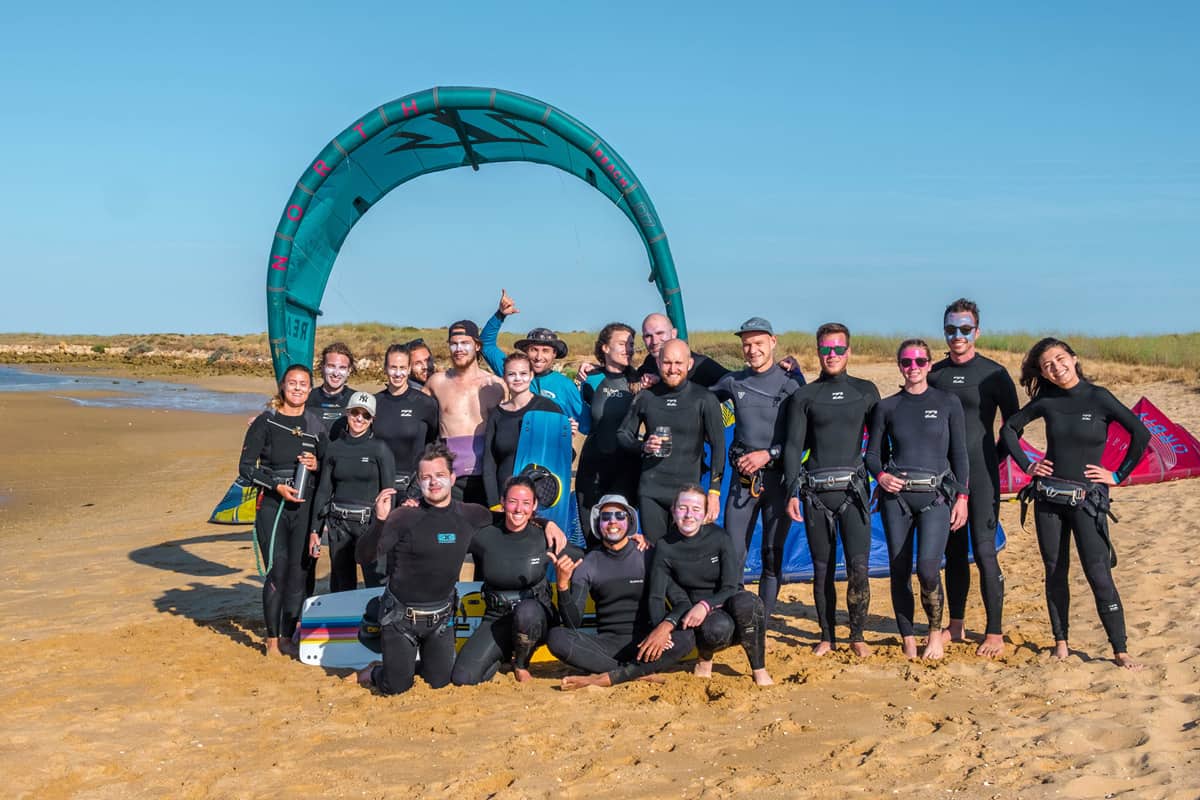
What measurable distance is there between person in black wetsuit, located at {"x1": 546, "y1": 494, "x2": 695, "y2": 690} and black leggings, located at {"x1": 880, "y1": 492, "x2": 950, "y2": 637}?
118 cm

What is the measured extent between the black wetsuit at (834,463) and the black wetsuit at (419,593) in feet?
5.91

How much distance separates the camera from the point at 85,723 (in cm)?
500

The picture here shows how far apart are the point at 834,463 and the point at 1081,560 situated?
4.31 feet

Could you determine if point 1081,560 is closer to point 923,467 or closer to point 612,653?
point 923,467

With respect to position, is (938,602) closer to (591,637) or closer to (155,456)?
(591,637)

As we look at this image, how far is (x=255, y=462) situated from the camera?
6.06 meters

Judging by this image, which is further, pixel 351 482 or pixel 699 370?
pixel 699 370

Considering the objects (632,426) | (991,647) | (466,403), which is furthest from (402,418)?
(991,647)

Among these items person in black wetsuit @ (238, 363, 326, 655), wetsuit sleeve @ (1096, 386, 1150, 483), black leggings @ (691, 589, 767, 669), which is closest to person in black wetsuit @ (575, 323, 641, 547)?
black leggings @ (691, 589, 767, 669)

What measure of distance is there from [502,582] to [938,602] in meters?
2.31

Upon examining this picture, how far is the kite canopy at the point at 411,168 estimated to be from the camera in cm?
855

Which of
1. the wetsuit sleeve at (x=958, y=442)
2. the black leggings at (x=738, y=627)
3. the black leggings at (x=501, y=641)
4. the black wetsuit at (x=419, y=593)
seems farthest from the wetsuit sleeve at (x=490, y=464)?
the wetsuit sleeve at (x=958, y=442)

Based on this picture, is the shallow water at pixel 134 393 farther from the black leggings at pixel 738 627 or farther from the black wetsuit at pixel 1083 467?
the black wetsuit at pixel 1083 467

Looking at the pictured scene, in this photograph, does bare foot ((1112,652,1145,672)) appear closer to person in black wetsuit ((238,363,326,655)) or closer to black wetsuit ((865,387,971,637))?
black wetsuit ((865,387,971,637))
